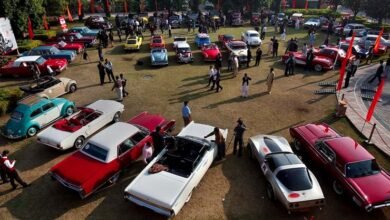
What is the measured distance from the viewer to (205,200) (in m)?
10.1

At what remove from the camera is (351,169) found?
9.91 metres

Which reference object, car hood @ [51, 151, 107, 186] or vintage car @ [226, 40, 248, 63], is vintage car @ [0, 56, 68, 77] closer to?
car hood @ [51, 151, 107, 186]

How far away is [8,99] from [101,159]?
30.8 ft

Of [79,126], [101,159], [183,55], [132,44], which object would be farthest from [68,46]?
[101,159]

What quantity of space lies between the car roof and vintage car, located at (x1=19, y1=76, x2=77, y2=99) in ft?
47.7

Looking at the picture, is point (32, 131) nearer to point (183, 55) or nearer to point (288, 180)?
point (288, 180)

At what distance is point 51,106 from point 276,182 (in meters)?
11.3

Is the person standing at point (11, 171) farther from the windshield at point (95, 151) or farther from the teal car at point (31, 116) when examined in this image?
the teal car at point (31, 116)

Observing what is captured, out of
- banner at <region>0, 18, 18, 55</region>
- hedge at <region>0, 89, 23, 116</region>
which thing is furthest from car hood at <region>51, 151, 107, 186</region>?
banner at <region>0, 18, 18, 55</region>

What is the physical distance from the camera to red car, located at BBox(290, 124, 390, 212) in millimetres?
9180

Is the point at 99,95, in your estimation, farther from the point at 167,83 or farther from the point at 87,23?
the point at 87,23

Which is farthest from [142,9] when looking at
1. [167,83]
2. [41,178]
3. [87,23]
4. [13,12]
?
[41,178]

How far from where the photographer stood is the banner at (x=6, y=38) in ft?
79.8

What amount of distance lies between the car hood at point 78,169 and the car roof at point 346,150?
825 centimetres
